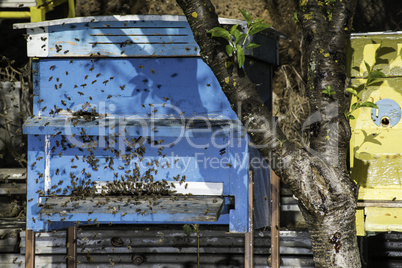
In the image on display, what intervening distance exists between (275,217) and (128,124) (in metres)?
1.75

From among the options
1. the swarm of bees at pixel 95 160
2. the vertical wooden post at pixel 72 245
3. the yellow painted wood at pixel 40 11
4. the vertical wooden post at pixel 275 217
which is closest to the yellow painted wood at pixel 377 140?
the vertical wooden post at pixel 275 217

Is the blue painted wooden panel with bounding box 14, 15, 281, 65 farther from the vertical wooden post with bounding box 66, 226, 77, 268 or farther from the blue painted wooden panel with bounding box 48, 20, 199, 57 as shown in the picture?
the vertical wooden post with bounding box 66, 226, 77, 268

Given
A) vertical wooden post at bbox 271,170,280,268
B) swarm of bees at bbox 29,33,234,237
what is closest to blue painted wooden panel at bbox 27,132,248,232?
swarm of bees at bbox 29,33,234,237

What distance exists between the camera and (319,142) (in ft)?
9.43

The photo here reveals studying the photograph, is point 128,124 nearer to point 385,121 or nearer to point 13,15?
point 385,121

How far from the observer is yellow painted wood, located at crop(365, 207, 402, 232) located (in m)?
3.74

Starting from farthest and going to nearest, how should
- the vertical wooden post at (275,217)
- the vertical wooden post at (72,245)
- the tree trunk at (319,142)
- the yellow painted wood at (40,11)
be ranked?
the yellow painted wood at (40,11) → the vertical wooden post at (72,245) → the vertical wooden post at (275,217) → the tree trunk at (319,142)

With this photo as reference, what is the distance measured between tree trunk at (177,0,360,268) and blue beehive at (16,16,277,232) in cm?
67

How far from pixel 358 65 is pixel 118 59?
1.92 m

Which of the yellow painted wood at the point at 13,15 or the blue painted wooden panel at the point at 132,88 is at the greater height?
the yellow painted wood at the point at 13,15

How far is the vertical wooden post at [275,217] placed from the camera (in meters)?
4.31

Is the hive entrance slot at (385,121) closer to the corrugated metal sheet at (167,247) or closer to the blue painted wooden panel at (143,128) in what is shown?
the blue painted wooden panel at (143,128)

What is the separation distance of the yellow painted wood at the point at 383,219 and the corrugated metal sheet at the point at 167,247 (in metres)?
1.31

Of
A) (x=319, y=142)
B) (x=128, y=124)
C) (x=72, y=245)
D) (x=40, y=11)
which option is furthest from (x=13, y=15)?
(x=319, y=142)
